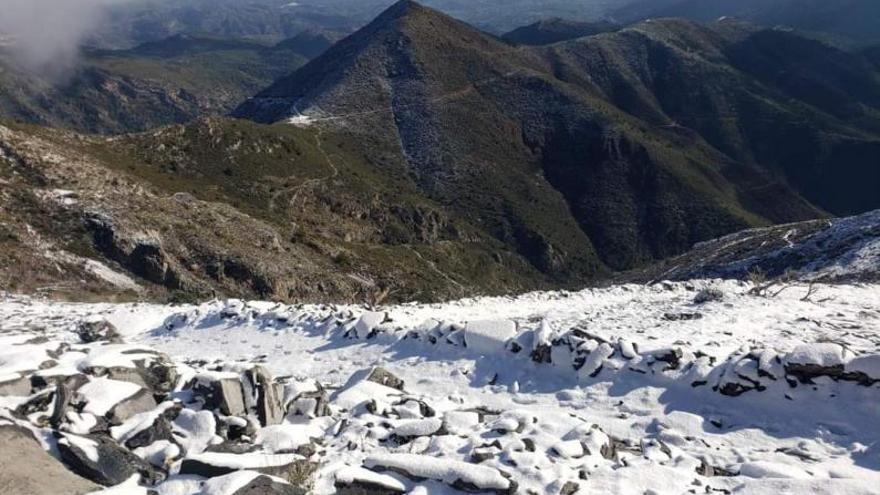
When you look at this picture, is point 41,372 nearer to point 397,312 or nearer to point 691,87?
point 397,312

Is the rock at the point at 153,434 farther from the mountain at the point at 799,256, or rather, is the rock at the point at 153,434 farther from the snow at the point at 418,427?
the mountain at the point at 799,256

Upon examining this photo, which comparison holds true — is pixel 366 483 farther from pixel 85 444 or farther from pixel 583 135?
pixel 583 135

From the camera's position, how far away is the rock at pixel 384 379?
11273mm

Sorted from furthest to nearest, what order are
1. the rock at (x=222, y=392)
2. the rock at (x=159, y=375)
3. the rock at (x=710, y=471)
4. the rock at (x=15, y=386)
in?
the rock at (x=159, y=375) < the rock at (x=222, y=392) < the rock at (x=15, y=386) < the rock at (x=710, y=471)

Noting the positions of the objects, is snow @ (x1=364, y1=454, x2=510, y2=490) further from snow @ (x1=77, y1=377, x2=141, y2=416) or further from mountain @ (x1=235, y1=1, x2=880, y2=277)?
mountain @ (x1=235, y1=1, x2=880, y2=277)

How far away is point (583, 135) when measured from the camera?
11550 cm

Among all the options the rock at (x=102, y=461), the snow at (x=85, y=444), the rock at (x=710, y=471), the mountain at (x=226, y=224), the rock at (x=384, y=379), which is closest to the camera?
the rock at (x=102, y=461)

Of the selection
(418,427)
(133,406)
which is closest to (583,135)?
(418,427)

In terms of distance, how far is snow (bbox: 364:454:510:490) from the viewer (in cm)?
712

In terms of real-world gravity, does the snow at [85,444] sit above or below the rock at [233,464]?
above

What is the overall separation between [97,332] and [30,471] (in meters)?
9.52

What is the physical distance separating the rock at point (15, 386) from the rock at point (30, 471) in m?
1.81

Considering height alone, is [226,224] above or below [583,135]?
above

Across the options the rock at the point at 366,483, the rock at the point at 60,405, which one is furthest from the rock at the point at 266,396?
the rock at the point at 60,405
